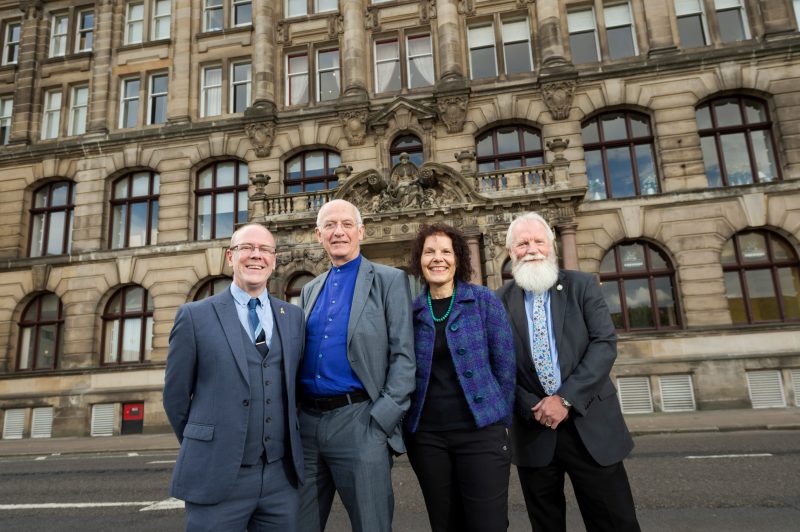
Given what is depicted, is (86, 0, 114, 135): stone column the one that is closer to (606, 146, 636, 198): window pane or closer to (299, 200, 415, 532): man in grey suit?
(606, 146, 636, 198): window pane

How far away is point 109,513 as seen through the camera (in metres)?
6.11

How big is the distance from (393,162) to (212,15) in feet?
38.3

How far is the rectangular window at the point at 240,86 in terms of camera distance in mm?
20547

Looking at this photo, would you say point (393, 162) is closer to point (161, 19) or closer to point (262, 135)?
point (262, 135)

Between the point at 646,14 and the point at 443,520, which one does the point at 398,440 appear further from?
the point at 646,14

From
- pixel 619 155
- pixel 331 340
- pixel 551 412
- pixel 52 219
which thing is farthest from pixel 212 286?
pixel 551 412

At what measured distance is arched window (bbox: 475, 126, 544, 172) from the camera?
58.0ft

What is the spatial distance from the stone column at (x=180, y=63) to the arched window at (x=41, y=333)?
358 inches

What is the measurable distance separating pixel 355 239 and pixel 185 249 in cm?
1741

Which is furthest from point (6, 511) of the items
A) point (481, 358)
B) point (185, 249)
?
point (185, 249)

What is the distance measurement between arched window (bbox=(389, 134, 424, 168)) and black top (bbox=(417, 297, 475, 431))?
15.7 metres

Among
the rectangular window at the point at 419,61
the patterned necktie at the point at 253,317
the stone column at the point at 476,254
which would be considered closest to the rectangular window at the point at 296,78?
the rectangular window at the point at 419,61

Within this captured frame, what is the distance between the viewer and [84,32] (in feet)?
73.5

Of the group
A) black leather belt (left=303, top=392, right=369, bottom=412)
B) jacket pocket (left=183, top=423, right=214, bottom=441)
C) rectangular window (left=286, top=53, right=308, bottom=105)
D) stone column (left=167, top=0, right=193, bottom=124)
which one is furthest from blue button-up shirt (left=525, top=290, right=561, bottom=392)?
stone column (left=167, top=0, right=193, bottom=124)
